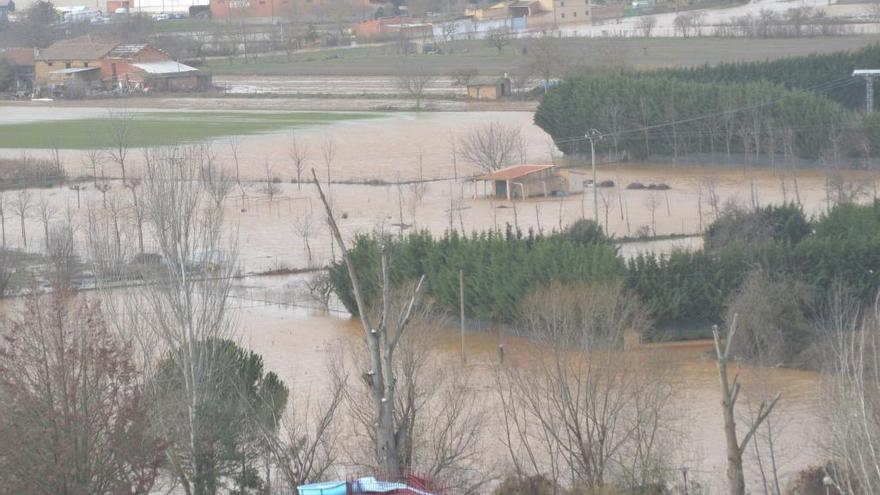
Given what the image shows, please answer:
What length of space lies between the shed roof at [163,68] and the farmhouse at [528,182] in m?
25.1

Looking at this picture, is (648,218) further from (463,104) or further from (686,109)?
(463,104)

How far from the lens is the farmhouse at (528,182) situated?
25.2 meters

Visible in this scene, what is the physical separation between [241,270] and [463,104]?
20.8 meters

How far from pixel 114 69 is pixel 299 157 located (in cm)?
2188

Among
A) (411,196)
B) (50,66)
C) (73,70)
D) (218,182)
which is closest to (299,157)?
Result: (411,196)

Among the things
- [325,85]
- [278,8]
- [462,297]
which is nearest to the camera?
[462,297]

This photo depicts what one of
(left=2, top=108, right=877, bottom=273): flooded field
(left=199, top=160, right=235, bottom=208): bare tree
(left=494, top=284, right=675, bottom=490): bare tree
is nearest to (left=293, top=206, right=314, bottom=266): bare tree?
(left=2, top=108, right=877, bottom=273): flooded field

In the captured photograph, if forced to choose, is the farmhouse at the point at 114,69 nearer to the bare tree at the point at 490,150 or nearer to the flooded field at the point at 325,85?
the flooded field at the point at 325,85

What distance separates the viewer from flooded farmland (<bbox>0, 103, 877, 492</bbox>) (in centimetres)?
1356

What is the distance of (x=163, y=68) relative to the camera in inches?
1955

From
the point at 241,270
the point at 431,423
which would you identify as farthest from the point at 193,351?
the point at 241,270

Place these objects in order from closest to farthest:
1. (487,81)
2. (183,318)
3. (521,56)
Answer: (183,318)
(487,81)
(521,56)

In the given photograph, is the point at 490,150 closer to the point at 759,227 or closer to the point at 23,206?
the point at 23,206

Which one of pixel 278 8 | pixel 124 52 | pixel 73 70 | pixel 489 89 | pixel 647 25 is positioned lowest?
pixel 489 89
